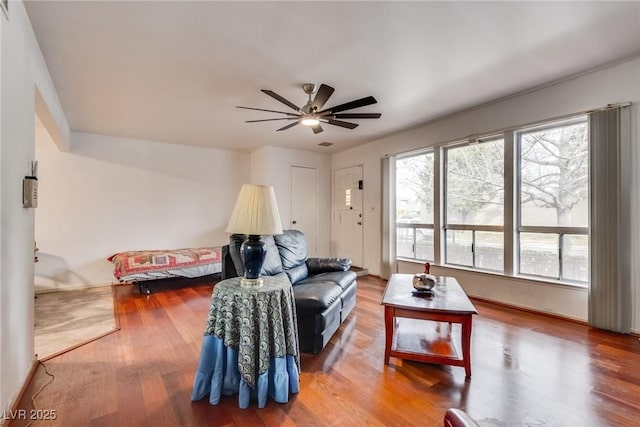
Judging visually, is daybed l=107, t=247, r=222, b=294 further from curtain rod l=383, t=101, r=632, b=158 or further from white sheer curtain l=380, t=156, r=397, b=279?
curtain rod l=383, t=101, r=632, b=158

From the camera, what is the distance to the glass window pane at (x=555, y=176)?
9.98 feet

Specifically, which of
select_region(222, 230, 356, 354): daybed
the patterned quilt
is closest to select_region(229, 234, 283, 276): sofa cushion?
select_region(222, 230, 356, 354): daybed

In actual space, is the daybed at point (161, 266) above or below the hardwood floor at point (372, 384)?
above

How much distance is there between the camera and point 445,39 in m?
2.27

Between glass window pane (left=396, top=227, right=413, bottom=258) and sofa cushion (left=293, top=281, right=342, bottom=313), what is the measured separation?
8.02 feet

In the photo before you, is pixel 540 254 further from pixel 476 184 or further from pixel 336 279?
pixel 336 279

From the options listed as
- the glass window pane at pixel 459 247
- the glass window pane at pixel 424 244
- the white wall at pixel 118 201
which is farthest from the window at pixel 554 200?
the white wall at pixel 118 201

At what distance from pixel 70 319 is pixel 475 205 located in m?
5.06

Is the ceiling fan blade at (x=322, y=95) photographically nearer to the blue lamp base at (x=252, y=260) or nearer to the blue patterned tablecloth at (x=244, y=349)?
the blue lamp base at (x=252, y=260)

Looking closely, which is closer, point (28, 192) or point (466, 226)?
point (28, 192)

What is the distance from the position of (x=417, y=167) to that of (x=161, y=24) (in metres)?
3.84

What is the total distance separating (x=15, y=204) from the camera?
1718 mm

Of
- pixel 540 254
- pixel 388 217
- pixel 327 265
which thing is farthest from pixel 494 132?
pixel 327 265

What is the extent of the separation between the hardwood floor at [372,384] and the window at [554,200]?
725 mm
